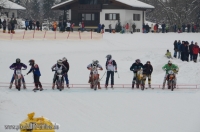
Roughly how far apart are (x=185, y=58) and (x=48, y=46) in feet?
47.2

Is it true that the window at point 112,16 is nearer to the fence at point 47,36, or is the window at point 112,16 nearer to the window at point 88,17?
the window at point 88,17

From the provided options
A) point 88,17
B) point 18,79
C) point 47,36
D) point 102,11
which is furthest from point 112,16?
point 18,79

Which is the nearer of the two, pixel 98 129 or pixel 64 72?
pixel 98 129

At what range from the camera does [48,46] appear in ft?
144

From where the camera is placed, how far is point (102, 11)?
206ft

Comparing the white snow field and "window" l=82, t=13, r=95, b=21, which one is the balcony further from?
the white snow field

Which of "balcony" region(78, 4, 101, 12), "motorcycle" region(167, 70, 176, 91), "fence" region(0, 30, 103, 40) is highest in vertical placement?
"balcony" region(78, 4, 101, 12)

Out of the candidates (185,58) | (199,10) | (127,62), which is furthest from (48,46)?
(199,10)

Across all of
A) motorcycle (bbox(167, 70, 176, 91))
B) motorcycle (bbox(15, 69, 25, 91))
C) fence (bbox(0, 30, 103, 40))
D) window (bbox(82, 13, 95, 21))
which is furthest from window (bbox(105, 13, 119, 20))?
motorcycle (bbox(15, 69, 25, 91))

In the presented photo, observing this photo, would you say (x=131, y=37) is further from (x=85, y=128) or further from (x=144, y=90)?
(x=85, y=128)

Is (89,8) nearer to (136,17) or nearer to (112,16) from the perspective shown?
(112,16)

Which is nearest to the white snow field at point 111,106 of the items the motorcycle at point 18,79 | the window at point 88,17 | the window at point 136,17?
the motorcycle at point 18,79

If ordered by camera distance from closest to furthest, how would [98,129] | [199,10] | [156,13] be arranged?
[98,129] < [199,10] < [156,13]

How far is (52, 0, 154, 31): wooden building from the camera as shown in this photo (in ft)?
204
